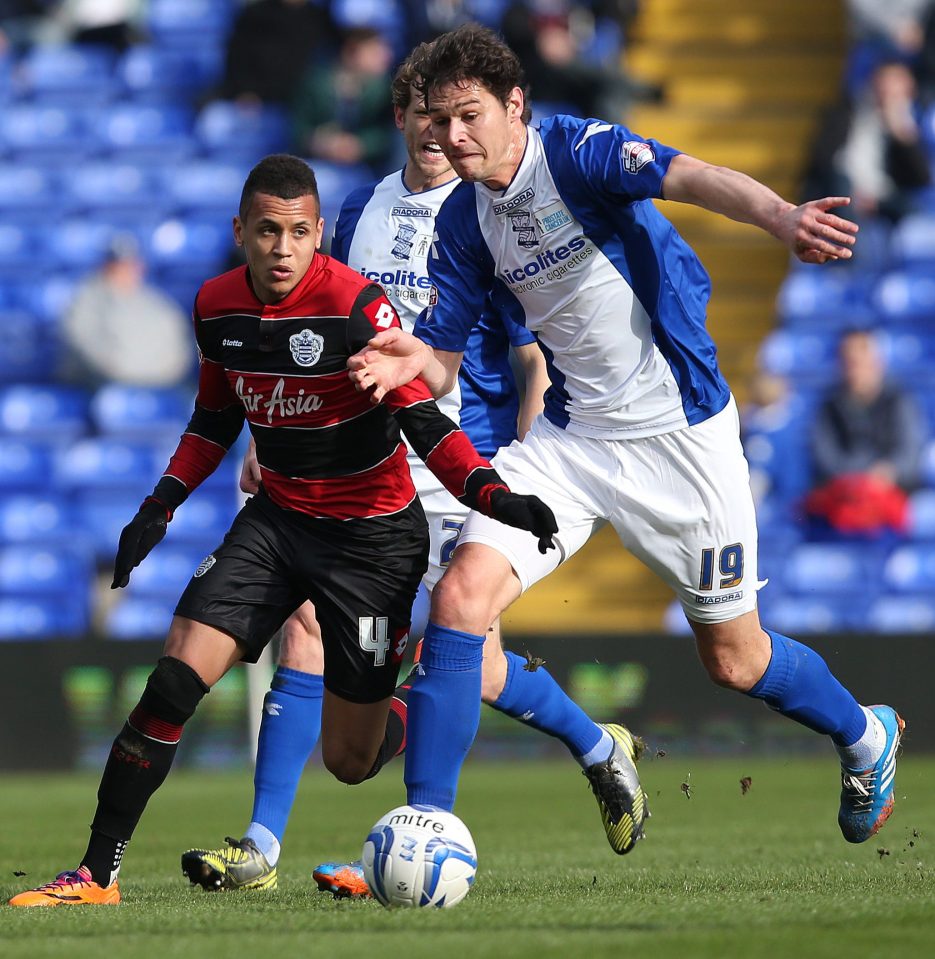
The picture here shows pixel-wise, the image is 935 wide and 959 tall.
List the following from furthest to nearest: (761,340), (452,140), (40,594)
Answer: (761,340) → (40,594) → (452,140)

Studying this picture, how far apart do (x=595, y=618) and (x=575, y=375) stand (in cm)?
771

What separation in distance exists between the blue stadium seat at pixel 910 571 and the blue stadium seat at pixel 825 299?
2.15m

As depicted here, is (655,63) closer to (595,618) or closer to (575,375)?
(595,618)

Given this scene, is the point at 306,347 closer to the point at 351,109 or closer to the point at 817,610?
the point at 817,610

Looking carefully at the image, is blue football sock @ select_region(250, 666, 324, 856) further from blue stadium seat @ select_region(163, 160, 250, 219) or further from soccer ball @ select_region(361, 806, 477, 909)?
blue stadium seat @ select_region(163, 160, 250, 219)

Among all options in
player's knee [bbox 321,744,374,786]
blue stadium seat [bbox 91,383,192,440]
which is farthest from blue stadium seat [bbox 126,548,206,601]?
player's knee [bbox 321,744,374,786]

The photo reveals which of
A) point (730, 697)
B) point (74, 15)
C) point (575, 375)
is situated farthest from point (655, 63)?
point (575, 375)

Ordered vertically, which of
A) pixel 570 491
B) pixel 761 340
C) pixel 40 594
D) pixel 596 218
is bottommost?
pixel 40 594

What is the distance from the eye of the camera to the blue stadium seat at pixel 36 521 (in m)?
13.2

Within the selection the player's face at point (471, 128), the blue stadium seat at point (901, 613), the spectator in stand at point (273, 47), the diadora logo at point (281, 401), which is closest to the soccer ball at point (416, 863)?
the diadora logo at point (281, 401)

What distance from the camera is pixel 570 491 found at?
550cm

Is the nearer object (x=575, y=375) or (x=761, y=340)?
(x=575, y=375)

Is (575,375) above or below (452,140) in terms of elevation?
below

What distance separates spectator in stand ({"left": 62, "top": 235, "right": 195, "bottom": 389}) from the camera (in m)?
13.3
